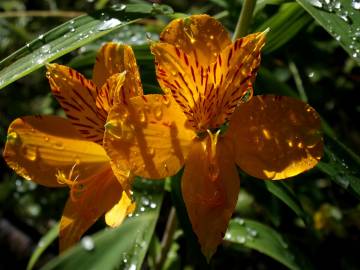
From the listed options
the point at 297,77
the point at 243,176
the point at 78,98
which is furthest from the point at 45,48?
the point at 297,77

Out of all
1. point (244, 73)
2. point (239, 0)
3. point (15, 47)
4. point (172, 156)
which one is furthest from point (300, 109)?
point (15, 47)

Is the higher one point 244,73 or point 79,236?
point 244,73

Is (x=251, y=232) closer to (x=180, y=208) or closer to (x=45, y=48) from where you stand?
(x=180, y=208)

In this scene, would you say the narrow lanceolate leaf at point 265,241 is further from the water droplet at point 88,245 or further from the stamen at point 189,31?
the water droplet at point 88,245

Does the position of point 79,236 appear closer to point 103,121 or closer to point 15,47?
point 103,121

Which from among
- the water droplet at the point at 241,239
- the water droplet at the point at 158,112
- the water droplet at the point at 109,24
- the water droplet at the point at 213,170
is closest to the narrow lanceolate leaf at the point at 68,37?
the water droplet at the point at 109,24

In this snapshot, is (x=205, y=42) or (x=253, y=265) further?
(x=253, y=265)

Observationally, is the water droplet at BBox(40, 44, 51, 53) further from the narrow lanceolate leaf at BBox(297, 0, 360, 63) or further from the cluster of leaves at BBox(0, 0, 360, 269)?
the narrow lanceolate leaf at BBox(297, 0, 360, 63)
